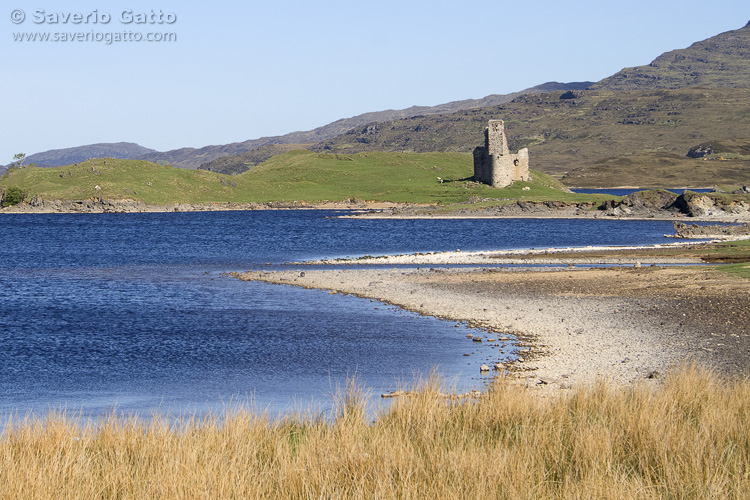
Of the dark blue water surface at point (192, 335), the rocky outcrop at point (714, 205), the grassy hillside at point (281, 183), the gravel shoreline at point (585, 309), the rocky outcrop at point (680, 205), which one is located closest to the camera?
the dark blue water surface at point (192, 335)

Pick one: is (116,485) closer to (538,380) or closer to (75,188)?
(538,380)

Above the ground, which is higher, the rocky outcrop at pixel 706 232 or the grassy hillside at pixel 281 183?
the grassy hillside at pixel 281 183

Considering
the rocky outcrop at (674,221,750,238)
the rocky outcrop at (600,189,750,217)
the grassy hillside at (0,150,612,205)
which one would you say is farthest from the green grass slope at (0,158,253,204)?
the rocky outcrop at (674,221,750,238)

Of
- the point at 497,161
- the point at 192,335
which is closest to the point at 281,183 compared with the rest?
the point at 497,161

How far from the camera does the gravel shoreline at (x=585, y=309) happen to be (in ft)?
53.5

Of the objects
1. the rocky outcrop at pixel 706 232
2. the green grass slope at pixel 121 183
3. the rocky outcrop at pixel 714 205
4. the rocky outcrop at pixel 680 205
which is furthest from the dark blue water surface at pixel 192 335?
the green grass slope at pixel 121 183

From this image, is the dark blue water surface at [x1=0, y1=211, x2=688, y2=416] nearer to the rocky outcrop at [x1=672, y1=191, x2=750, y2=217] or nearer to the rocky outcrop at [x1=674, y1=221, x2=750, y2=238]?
the rocky outcrop at [x1=674, y1=221, x2=750, y2=238]

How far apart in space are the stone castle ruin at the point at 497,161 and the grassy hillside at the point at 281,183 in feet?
5.68

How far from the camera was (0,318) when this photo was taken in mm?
25641

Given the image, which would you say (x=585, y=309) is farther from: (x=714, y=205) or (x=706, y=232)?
(x=714, y=205)

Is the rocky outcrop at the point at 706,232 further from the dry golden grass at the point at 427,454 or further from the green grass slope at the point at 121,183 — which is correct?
the green grass slope at the point at 121,183

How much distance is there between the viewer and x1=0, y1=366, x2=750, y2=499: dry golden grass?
296 inches

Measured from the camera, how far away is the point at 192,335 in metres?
22.5

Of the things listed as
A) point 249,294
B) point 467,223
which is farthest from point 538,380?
point 467,223
